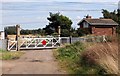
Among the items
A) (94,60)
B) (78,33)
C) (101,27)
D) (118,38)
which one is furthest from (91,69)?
(101,27)

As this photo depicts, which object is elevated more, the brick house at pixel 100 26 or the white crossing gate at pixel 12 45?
the brick house at pixel 100 26

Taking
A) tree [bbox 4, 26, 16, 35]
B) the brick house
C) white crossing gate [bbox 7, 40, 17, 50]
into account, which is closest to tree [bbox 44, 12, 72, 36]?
the brick house

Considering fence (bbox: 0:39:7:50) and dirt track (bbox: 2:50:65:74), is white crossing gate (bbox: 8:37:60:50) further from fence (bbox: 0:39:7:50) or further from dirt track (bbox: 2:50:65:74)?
dirt track (bbox: 2:50:65:74)

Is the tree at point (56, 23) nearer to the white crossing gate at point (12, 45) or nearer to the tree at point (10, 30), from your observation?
the tree at point (10, 30)

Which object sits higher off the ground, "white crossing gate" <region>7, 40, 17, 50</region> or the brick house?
the brick house

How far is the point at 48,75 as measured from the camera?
1345cm

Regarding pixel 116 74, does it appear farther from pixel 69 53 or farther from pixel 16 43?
pixel 16 43

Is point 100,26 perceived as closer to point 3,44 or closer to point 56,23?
point 56,23

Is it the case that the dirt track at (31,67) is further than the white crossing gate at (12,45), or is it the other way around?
the white crossing gate at (12,45)

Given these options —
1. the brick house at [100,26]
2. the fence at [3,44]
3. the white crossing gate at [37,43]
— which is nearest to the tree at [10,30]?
the brick house at [100,26]

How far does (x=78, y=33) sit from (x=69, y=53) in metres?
31.4

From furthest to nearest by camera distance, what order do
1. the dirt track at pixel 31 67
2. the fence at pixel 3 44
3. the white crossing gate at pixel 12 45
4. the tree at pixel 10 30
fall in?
the tree at pixel 10 30 < the white crossing gate at pixel 12 45 < the fence at pixel 3 44 < the dirt track at pixel 31 67

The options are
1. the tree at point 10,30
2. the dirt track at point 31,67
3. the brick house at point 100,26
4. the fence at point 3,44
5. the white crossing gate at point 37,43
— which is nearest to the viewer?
the dirt track at point 31,67

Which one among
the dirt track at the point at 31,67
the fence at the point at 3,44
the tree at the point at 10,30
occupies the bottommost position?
the dirt track at the point at 31,67
